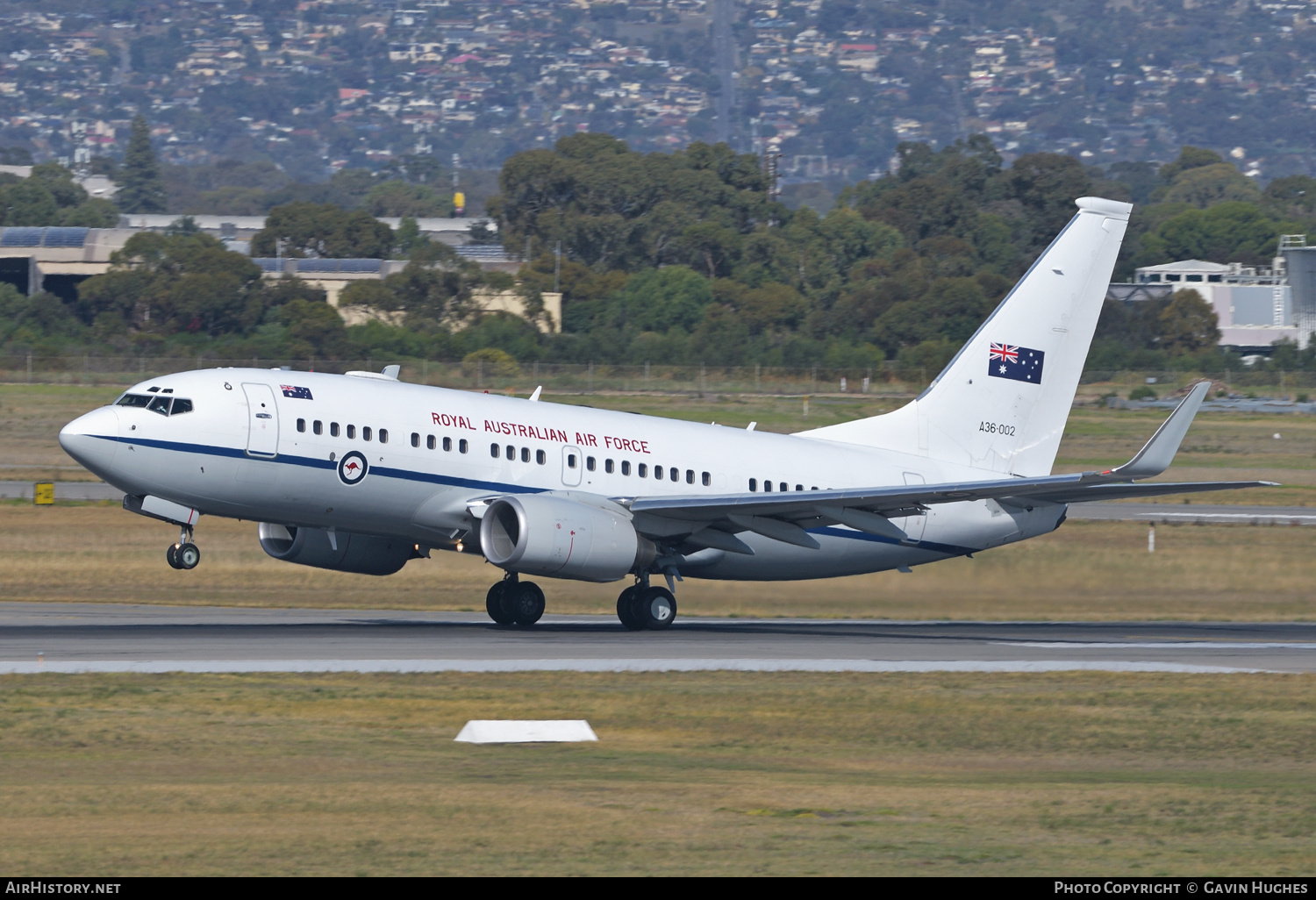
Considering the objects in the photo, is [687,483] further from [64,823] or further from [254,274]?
[254,274]

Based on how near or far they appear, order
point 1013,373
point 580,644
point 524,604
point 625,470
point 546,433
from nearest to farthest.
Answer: point 580,644 → point 546,433 → point 524,604 → point 625,470 → point 1013,373

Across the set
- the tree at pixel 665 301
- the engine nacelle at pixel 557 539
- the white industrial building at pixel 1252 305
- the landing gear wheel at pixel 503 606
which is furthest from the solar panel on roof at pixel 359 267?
the engine nacelle at pixel 557 539

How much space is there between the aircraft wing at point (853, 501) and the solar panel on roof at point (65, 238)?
412ft

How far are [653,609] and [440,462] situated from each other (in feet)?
16.9

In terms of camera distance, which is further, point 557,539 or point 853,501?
point 853,501

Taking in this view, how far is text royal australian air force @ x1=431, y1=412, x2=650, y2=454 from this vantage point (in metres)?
33.7

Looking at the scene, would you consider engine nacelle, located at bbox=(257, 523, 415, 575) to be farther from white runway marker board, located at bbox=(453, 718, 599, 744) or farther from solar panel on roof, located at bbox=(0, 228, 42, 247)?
solar panel on roof, located at bbox=(0, 228, 42, 247)

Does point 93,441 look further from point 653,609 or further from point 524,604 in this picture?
point 653,609

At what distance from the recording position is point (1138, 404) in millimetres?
105562

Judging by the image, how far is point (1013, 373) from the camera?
128ft

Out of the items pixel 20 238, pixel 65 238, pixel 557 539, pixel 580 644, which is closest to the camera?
pixel 580 644

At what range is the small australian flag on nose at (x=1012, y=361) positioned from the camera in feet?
128

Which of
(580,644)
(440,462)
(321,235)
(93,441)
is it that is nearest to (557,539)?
(580,644)

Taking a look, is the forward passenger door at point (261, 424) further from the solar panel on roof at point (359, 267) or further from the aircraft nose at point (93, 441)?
the solar panel on roof at point (359, 267)
